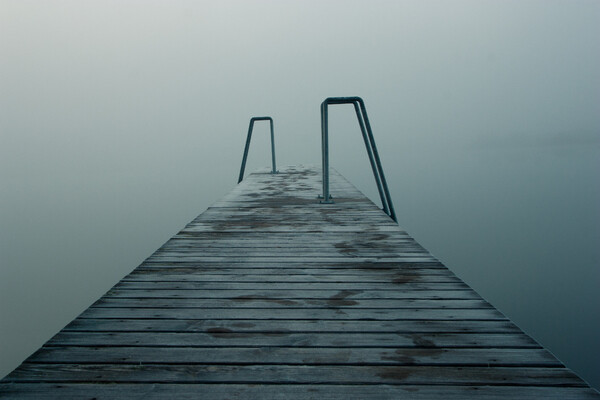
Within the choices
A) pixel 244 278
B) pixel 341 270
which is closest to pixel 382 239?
pixel 341 270

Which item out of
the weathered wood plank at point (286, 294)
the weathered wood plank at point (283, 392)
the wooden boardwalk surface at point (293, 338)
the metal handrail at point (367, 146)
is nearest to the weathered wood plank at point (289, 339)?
the wooden boardwalk surface at point (293, 338)

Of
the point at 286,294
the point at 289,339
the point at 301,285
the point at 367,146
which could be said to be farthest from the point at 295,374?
the point at 367,146

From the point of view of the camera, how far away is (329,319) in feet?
5.71

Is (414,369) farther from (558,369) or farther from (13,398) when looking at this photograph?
(13,398)

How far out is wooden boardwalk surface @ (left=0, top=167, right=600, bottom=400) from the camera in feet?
4.24

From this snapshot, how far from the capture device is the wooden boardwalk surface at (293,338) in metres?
1.29

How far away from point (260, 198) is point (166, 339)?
11.8 ft

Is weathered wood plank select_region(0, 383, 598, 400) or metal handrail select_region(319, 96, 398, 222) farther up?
metal handrail select_region(319, 96, 398, 222)

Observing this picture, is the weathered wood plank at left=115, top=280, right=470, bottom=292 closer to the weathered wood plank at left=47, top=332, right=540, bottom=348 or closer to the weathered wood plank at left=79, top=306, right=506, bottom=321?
the weathered wood plank at left=79, top=306, right=506, bottom=321

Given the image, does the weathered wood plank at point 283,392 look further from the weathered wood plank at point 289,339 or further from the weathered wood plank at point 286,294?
the weathered wood plank at point 286,294

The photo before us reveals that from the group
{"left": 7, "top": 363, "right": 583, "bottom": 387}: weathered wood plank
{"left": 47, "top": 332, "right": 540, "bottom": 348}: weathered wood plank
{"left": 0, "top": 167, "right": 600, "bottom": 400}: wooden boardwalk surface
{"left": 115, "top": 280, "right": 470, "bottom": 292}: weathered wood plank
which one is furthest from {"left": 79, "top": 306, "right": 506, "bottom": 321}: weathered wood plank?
{"left": 7, "top": 363, "right": 583, "bottom": 387}: weathered wood plank

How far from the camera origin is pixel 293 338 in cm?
158

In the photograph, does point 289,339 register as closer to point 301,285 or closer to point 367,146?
point 301,285

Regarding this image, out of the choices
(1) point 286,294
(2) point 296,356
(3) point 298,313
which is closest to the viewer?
(2) point 296,356
